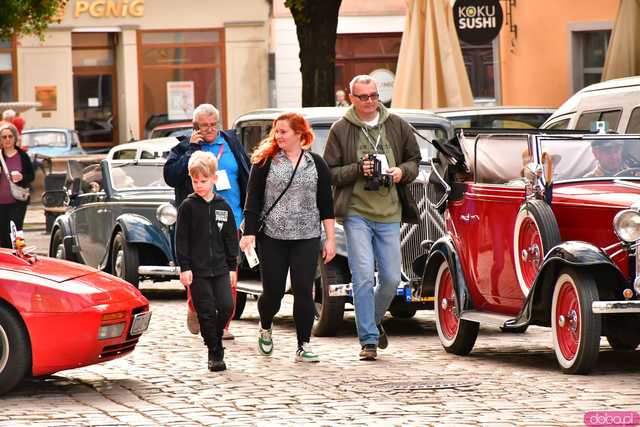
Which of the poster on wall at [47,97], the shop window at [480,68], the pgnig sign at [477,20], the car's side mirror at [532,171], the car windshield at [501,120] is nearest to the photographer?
the car's side mirror at [532,171]

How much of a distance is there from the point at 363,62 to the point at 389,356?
3242 centimetres

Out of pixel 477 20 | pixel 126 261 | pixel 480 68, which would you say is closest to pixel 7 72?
pixel 480 68

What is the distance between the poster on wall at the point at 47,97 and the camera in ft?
140

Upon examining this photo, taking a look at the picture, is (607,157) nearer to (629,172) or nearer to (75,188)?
(629,172)

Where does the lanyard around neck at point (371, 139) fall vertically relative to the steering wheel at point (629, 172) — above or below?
above

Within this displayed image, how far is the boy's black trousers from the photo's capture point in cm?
1045

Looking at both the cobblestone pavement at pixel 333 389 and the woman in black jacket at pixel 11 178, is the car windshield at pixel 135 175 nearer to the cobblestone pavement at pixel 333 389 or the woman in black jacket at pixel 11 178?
the woman in black jacket at pixel 11 178

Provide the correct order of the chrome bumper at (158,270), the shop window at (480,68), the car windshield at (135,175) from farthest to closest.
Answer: the shop window at (480,68) → the car windshield at (135,175) → the chrome bumper at (158,270)

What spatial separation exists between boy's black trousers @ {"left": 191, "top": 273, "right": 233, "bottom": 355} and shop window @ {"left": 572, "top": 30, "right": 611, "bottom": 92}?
1674 centimetres

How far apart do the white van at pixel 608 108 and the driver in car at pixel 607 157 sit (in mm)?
2602

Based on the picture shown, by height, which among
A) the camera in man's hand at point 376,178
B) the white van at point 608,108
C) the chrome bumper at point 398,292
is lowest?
the chrome bumper at point 398,292

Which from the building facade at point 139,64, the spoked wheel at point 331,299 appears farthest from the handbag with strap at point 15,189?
the building facade at point 139,64

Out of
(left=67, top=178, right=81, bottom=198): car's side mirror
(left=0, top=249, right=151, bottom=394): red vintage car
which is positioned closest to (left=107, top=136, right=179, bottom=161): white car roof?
(left=67, top=178, right=81, bottom=198): car's side mirror

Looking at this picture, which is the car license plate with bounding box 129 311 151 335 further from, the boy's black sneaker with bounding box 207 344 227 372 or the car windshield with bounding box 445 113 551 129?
the car windshield with bounding box 445 113 551 129
